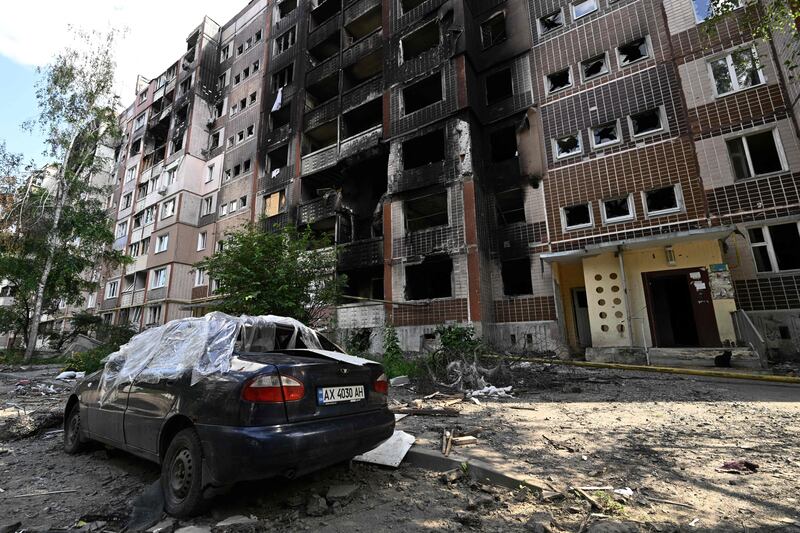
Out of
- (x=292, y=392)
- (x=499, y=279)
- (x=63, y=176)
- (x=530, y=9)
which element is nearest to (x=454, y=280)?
(x=499, y=279)

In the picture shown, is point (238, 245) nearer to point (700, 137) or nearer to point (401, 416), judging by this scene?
point (401, 416)

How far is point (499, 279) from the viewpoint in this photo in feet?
49.8

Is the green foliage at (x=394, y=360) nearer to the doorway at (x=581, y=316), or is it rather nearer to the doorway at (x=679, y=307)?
the doorway at (x=581, y=316)

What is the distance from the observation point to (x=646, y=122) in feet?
43.8

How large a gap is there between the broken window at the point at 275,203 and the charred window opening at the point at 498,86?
1317 centimetres

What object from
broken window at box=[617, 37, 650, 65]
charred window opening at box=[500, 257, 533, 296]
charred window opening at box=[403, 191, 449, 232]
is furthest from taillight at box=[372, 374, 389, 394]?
broken window at box=[617, 37, 650, 65]

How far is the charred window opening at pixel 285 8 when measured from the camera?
2636 centimetres

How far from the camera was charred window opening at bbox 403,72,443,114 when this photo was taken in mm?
17992

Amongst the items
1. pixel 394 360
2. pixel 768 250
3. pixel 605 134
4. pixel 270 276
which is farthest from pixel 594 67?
pixel 270 276

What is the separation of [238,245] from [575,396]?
9.97m

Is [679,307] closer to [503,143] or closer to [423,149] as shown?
[503,143]

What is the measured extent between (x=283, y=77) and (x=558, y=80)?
18752 millimetres

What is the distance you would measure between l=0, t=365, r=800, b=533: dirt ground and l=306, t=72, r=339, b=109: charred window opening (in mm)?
21836

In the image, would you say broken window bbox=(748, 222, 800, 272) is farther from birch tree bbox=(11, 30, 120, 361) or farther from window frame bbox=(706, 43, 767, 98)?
birch tree bbox=(11, 30, 120, 361)
